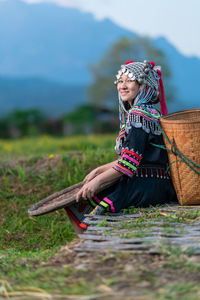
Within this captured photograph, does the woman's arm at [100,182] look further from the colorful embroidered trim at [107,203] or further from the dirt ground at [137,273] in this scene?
the dirt ground at [137,273]

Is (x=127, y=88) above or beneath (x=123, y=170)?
above

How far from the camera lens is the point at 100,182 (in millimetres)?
3146

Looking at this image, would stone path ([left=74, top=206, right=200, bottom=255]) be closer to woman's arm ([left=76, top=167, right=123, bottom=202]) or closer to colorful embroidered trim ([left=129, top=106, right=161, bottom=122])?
woman's arm ([left=76, top=167, right=123, bottom=202])

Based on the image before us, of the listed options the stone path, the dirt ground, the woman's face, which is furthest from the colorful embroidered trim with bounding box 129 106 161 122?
the dirt ground

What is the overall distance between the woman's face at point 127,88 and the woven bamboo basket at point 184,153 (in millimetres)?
317

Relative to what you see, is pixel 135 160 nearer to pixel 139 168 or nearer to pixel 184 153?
pixel 139 168

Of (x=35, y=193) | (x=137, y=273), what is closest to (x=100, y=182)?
(x=137, y=273)

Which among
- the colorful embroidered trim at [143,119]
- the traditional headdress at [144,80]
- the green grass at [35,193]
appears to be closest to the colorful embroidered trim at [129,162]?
the colorful embroidered trim at [143,119]

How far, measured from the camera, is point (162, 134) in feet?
10.7

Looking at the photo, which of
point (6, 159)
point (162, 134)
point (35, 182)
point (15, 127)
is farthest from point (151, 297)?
point (15, 127)

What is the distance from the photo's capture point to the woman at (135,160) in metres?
3.10

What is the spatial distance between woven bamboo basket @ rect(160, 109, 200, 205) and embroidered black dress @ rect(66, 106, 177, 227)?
0.08 m

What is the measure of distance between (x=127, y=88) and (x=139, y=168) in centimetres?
65

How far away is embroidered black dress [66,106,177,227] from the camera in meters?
3.08
